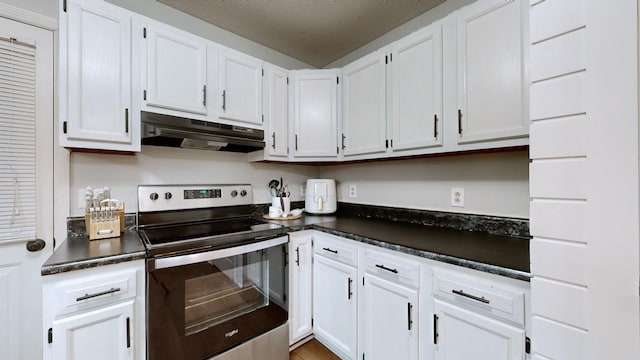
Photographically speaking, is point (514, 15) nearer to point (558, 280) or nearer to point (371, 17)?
point (371, 17)

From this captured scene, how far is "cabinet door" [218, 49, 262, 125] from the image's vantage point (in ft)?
6.01

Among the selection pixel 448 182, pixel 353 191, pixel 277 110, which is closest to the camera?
pixel 448 182

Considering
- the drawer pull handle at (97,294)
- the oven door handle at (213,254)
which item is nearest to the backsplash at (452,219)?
the oven door handle at (213,254)

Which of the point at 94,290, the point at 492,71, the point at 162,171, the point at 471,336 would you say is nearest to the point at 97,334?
the point at 94,290

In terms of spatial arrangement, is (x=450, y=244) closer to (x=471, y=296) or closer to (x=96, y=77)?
(x=471, y=296)

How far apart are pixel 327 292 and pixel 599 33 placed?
1.69m

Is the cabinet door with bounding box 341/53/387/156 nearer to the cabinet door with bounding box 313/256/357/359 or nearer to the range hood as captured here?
the range hood

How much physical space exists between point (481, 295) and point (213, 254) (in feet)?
4.09

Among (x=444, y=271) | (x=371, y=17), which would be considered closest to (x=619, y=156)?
(x=444, y=271)

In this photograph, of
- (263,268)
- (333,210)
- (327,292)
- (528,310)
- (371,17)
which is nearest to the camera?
(528,310)

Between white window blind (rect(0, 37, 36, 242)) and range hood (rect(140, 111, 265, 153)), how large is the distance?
550mm

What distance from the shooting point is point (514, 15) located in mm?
1240

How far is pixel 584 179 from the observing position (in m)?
0.52

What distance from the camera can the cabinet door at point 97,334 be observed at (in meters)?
1.04
